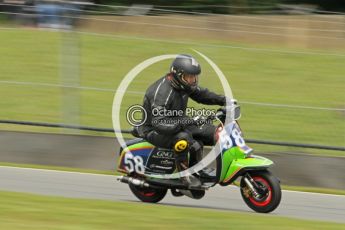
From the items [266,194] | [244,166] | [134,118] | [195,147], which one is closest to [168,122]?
[195,147]

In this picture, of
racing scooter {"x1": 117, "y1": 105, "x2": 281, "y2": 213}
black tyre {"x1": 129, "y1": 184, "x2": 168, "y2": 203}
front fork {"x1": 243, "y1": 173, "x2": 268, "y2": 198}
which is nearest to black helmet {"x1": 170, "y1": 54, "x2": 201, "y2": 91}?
racing scooter {"x1": 117, "y1": 105, "x2": 281, "y2": 213}

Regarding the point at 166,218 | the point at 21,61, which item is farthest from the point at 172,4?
the point at 166,218

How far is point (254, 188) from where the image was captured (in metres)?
8.80

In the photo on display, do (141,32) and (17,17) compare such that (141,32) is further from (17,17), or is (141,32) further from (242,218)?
(242,218)

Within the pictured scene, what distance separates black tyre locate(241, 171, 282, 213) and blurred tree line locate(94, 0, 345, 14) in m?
10.2

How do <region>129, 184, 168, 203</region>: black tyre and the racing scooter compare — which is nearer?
the racing scooter

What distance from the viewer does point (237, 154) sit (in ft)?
29.5

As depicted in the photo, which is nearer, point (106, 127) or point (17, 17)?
point (106, 127)

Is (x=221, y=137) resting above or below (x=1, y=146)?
above

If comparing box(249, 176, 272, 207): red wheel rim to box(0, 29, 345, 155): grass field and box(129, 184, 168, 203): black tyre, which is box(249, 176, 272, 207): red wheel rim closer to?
box(129, 184, 168, 203): black tyre

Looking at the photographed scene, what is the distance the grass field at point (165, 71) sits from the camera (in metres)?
12.1

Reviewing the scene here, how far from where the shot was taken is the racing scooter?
344 inches

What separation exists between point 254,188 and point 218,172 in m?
0.48

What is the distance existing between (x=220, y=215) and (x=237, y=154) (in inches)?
45.4
